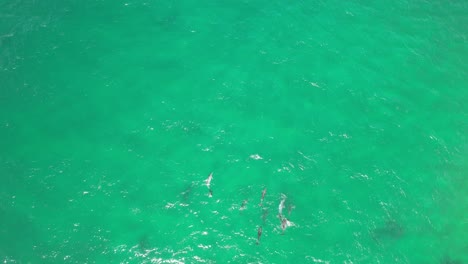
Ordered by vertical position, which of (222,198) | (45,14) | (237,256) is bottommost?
(237,256)

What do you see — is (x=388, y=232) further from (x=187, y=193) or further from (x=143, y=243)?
(x=143, y=243)

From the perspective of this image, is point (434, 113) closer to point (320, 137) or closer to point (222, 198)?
point (320, 137)

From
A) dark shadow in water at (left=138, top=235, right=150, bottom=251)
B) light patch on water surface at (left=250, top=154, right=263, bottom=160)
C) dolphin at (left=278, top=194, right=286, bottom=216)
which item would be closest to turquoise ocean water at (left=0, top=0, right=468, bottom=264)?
dark shadow in water at (left=138, top=235, right=150, bottom=251)

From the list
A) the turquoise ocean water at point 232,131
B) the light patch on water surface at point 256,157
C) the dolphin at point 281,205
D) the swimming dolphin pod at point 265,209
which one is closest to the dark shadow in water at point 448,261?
the turquoise ocean water at point 232,131

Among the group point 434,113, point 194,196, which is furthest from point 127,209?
point 434,113

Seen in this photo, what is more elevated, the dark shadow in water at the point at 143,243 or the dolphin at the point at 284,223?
the dolphin at the point at 284,223

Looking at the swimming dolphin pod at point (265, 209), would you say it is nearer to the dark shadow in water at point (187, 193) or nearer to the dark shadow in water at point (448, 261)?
the dark shadow in water at point (187, 193)

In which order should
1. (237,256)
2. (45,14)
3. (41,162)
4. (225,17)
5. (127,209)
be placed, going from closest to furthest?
(237,256)
(127,209)
(41,162)
(45,14)
(225,17)
